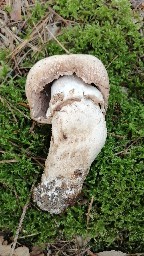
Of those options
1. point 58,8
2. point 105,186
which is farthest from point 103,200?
point 58,8

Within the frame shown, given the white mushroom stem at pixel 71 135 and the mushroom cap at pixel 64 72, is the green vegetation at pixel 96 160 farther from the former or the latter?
the mushroom cap at pixel 64 72

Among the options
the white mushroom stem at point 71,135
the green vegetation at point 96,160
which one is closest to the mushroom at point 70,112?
the white mushroom stem at point 71,135

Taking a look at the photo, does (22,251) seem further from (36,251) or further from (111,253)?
(111,253)

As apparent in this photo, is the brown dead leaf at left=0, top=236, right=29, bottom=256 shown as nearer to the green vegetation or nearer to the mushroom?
the green vegetation

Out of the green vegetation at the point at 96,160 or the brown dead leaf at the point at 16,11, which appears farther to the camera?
the brown dead leaf at the point at 16,11

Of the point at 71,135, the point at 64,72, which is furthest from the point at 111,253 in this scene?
the point at 64,72

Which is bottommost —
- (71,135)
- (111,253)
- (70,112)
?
(111,253)
